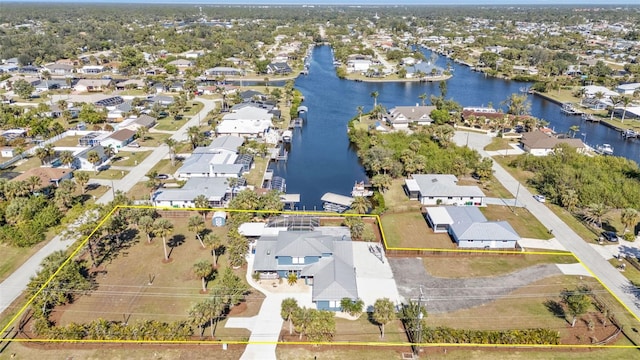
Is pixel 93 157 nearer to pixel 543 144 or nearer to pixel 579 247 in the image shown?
pixel 579 247

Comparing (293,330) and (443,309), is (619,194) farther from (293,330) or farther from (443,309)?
(293,330)

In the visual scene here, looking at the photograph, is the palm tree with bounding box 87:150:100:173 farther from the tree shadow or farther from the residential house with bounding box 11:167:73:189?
the tree shadow

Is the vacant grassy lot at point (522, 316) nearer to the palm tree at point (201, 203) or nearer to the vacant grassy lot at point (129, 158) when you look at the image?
the palm tree at point (201, 203)

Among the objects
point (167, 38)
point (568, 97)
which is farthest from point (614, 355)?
point (167, 38)

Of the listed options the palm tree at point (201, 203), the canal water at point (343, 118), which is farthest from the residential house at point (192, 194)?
the canal water at point (343, 118)

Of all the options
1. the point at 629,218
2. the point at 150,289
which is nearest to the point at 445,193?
the point at 629,218

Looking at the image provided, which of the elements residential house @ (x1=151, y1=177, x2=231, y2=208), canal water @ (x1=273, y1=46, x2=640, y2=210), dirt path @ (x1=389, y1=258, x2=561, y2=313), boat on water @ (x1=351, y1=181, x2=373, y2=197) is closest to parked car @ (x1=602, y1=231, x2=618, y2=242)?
dirt path @ (x1=389, y1=258, x2=561, y2=313)

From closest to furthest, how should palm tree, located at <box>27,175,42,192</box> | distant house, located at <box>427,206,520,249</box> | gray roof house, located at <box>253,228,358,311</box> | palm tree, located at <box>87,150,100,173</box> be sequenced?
gray roof house, located at <box>253,228,358,311</box> → distant house, located at <box>427,206,520,249</box> → palm tree, located at <box>27,175,42,192</box> → palm tree, located at <box>87,150,100,173</box>
